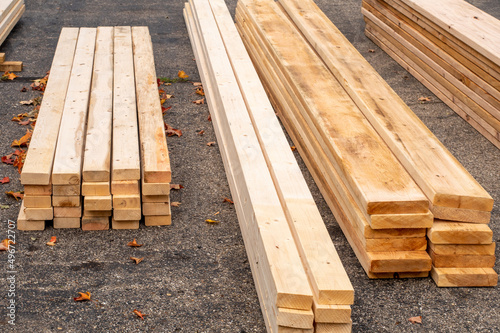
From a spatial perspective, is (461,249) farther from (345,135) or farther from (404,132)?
(345,135)

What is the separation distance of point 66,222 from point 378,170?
216 cm

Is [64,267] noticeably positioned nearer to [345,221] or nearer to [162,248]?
[162,248]

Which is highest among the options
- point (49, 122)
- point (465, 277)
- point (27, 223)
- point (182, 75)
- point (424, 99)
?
point (49, 122)

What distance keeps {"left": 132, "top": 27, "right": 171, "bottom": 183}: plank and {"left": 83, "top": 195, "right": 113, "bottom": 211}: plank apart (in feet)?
0.92

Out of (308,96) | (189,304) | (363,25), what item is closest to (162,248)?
(189,304)

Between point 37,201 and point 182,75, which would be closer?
point 37,201

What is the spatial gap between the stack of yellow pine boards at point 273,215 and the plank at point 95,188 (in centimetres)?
92

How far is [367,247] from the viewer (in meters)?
3.73

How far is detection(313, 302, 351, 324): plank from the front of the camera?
295cm

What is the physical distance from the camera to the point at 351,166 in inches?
157

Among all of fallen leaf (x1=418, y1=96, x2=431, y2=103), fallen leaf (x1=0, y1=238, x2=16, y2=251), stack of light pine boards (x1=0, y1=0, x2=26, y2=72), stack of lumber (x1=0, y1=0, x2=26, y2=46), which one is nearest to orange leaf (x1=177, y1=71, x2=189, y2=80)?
stack of light pine boards (x1=0, y1=0, x2=26, y2=72)

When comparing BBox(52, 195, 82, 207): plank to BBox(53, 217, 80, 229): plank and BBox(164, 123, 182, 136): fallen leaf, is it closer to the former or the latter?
BBox(53, 217, 80, 229): plank

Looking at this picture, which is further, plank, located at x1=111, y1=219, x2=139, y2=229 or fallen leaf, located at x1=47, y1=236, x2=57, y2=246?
plank, located at x1=111, y1=219, x2=139, y2=229

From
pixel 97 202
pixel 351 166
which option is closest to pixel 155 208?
pixel 97 202
